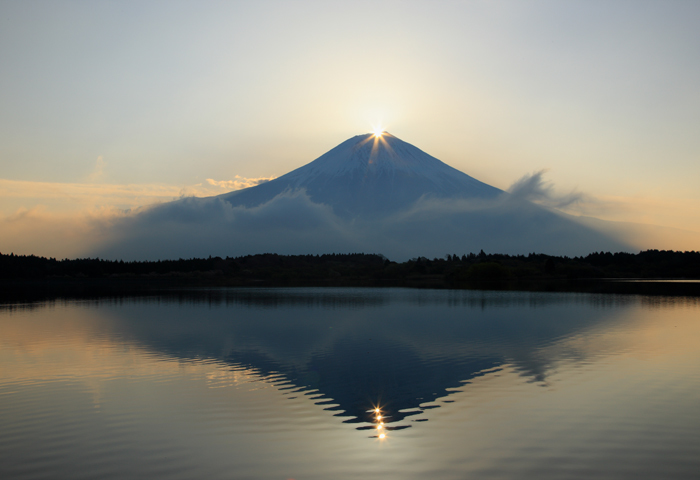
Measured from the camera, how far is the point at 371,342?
68.0ft

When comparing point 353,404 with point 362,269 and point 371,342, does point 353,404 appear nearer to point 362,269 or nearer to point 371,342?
point 371,342

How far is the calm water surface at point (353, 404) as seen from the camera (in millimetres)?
8070

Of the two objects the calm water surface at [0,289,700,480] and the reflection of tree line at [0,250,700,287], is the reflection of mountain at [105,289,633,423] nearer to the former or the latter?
the calm water surface at [0,289,700,480]

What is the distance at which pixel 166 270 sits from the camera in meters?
142

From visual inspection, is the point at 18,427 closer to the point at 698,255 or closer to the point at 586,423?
the point at 586,423

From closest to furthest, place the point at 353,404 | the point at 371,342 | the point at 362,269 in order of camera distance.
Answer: the point at 353,404 → the point at 371,342 → the point at 362,269

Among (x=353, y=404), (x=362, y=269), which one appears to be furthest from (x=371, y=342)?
(x=362, y=269)

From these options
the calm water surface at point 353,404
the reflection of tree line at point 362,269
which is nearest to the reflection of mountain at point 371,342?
the calm water surface at point 353,404

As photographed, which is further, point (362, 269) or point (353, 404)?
point (362, 269)

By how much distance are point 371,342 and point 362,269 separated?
128893 millimetres

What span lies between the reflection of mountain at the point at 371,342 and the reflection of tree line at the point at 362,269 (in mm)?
79927

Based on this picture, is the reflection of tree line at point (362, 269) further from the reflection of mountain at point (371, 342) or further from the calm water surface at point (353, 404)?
the calm water surface at point (353, 404)

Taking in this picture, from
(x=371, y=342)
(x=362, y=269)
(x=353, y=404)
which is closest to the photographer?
(x=353, y=404)

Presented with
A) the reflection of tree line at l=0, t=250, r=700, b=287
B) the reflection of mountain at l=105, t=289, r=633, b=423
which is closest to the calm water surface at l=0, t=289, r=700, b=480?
the reflection of mountain at l=105, t=289, r=633, b=423
